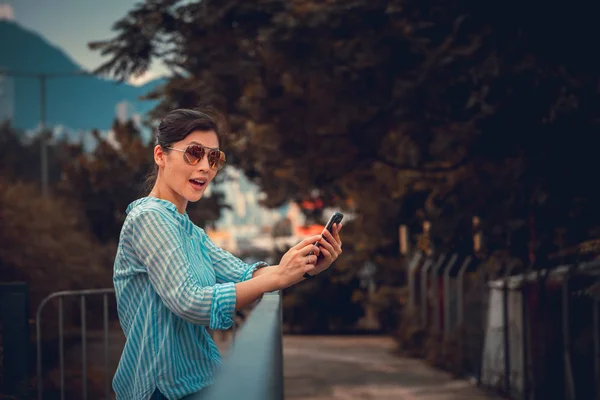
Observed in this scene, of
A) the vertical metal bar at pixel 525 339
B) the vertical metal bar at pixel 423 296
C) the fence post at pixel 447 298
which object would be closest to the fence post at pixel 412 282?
the vertical metal bar at pixel 423 296

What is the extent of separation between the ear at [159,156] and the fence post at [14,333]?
2932 mm

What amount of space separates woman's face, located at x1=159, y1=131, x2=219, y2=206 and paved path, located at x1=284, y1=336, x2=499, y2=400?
8574mm

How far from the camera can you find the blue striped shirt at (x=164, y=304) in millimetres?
2709

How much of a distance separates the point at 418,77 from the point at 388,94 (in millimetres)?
675

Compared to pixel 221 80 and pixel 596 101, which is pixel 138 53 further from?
pixel 596 101

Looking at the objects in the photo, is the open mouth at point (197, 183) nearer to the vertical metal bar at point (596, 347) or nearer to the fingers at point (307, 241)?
the fingers at point (307, 241)

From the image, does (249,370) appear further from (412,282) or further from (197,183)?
(412,282)

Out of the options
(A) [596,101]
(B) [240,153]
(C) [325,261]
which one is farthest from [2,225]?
(B) [240,153]

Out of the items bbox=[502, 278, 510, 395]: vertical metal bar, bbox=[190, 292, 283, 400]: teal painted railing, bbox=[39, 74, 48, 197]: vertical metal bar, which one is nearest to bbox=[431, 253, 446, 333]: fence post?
bbox=[502, 278, 510, 395]: vertical metal bar

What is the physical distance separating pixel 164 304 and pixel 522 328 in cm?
789

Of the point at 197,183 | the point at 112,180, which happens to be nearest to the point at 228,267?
the point at 197,183

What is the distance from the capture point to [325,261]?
116 inches

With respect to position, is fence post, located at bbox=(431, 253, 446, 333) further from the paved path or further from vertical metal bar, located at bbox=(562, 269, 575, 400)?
vertical metal bar, located at bbox=(562, 269, 575, 400)

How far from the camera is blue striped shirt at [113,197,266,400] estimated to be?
8.89ft
